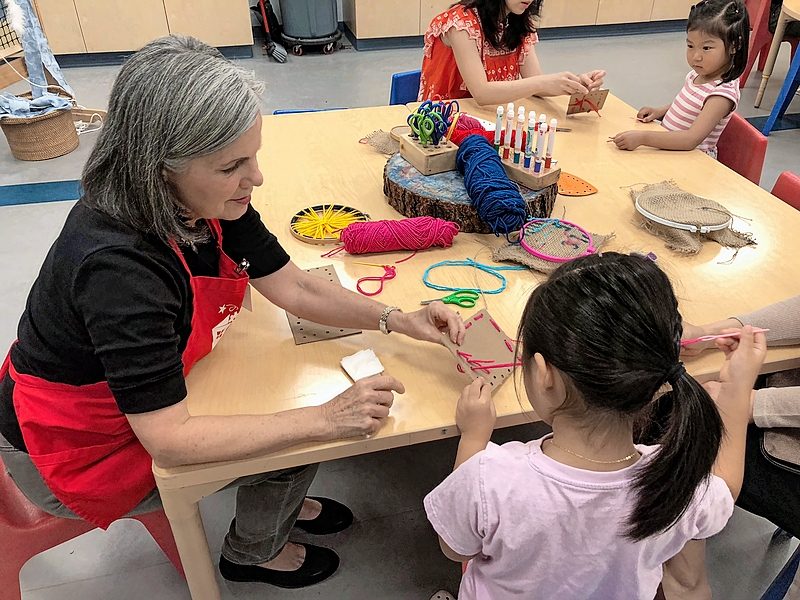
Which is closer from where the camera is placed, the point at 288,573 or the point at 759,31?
the point at 288,573

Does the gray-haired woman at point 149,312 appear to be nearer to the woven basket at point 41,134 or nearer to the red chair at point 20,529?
the red chair at point 20,529

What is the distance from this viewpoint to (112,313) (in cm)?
87

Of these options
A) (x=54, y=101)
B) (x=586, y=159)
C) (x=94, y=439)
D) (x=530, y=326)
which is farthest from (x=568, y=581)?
(x=54, y=101)

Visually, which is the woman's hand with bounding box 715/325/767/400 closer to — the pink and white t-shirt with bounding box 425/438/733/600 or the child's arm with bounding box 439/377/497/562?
the pink and white t-shirt with bounding box 425/438/733/600

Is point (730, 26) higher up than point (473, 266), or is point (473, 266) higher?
point (730, 26)

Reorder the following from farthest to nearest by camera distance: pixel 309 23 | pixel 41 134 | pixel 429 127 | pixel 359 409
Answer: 1. pixel 309 23
2. pixel 41 134
3. pixel 429 127
4. pixel 359 409

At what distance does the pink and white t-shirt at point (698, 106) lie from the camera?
76.5 inches

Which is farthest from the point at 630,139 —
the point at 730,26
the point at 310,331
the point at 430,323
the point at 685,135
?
the point at 310,331

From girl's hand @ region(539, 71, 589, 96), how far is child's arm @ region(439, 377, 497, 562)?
1425 millimetres

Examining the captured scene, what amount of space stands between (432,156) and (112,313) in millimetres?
904

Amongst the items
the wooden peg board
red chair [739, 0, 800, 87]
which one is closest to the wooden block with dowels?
the wooden peg board

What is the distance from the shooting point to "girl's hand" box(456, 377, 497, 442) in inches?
38.9

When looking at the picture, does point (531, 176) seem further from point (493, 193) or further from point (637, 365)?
point (637, 365)

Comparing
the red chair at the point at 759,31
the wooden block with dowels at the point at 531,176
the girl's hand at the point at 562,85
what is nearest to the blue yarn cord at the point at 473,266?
the wooden block with dowels at the point at 531,176
